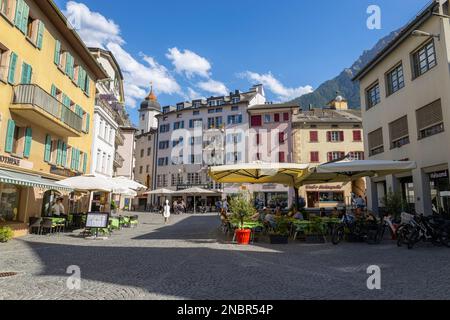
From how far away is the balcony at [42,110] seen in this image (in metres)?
14.3

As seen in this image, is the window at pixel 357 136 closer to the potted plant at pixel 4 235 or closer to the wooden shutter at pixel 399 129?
the wooden shutter at pixel 399 129

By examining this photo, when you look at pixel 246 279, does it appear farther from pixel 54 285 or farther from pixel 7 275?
pixel 7 275

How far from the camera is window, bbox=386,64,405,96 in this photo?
1922 cm

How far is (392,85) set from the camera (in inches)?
803

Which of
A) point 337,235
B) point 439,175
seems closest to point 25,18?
→ point 337,235

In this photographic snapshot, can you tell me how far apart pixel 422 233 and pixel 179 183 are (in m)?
44.8

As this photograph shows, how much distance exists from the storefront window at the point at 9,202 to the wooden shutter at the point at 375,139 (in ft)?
71.5

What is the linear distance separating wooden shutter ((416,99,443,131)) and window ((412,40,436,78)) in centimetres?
192

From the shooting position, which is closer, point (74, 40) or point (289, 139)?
point (74, 40)

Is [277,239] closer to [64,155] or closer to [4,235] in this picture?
[4,235]

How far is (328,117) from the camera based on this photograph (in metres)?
45.7

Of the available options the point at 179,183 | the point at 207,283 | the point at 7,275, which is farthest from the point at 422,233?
the point at 179,183
